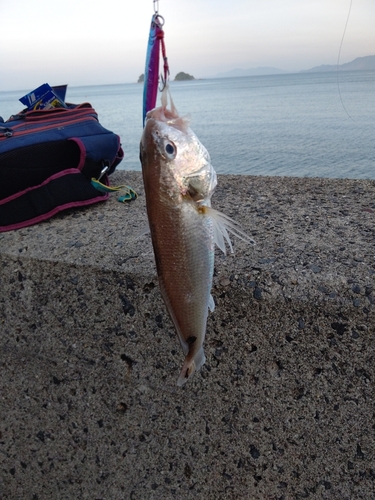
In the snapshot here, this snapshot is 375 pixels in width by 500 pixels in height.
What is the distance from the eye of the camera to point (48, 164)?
253cm

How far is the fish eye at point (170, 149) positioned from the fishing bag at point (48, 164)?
151 cm

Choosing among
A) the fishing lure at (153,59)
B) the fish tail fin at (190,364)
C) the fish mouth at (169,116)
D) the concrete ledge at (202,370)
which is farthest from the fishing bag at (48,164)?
the fish tail fin at (190,364)

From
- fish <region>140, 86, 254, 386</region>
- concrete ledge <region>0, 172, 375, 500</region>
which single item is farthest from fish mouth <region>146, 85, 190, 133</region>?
concrete ledge <region>0, 172, 375, 500</region>

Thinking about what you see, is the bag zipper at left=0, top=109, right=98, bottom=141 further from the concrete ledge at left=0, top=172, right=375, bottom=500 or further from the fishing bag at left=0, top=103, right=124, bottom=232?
the concrete ledge at left=0, top=172, right=375, bottom=500

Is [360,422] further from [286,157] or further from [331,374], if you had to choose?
[286,157]

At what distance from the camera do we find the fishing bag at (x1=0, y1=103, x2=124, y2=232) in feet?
8.00

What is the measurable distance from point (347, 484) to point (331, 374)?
461mm

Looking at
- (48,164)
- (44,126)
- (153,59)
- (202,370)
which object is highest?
(153,59)

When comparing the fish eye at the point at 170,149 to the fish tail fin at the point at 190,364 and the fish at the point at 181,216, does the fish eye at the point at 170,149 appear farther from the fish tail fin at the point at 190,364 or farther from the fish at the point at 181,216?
the fish tail fin at the point at 190,364

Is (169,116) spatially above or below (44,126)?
above

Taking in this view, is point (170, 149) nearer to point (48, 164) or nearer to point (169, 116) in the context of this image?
point (169, 116)

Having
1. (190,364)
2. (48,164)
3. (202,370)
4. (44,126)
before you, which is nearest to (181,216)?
(190,364)

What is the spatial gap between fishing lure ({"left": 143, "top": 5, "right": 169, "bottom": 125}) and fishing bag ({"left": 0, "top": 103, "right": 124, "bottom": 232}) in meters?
0.57

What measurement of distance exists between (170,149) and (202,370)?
103 centimetres
